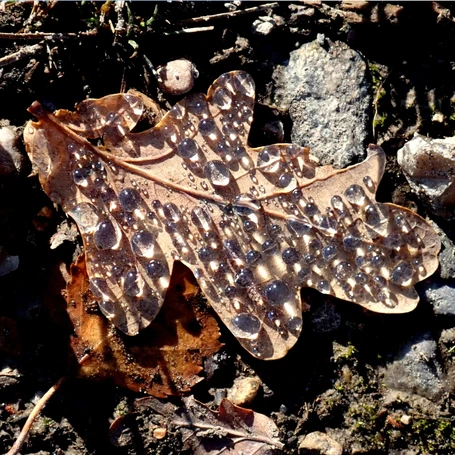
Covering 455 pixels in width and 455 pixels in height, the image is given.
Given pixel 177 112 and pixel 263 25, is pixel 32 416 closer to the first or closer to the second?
pixel 177 112

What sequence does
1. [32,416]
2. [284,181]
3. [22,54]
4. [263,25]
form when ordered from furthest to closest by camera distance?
[263,25] → [22,54] → [284,181] → [32,416]

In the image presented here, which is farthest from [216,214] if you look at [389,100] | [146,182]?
[389,100]

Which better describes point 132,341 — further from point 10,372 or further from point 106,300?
point 10,372

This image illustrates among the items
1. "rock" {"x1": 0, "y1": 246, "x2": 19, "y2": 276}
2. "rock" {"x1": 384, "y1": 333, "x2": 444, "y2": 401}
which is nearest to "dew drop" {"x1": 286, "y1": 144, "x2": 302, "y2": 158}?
"rock" {"x1": 384, "y1": 333, "x2": 444, "y2": 401}

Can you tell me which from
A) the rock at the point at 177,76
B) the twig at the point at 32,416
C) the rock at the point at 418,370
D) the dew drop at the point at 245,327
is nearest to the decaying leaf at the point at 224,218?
the dew drop at the point at 245,327

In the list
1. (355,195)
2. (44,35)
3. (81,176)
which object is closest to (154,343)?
(81,176)
